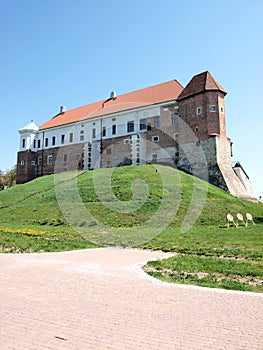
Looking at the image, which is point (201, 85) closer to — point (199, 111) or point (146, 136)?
point (199, 111)

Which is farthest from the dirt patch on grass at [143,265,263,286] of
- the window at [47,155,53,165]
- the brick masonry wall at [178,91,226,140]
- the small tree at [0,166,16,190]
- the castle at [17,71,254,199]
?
the small tree at [0,166,16,190]

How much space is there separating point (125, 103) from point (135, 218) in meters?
32.6

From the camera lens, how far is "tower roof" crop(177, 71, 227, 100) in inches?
Result: 1538

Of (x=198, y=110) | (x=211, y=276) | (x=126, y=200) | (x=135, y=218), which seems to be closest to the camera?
(x=211, y=276)

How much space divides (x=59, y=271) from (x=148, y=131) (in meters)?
38.6

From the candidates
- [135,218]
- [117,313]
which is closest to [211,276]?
[117,313]

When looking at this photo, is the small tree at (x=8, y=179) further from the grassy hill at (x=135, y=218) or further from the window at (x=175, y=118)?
the window at (x=175, y=118)

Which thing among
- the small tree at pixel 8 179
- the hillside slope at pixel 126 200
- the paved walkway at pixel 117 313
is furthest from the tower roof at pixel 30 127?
the paved walkway at pixel 117 313

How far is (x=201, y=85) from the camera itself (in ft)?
130

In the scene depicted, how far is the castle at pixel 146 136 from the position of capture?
1495 inches

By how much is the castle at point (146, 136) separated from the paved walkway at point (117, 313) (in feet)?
95.6

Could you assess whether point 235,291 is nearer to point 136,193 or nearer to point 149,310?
point 149,310

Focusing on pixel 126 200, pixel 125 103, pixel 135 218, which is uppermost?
pixel 125 103

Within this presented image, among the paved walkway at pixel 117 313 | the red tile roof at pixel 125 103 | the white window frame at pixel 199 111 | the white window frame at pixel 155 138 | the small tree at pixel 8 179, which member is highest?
the red tile roof at pixel 125 103
